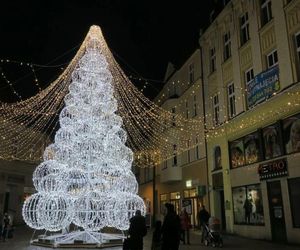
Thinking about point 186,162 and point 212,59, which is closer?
point 212,59

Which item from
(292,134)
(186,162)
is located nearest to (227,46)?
(292,134)

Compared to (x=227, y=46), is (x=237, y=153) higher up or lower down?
lower down

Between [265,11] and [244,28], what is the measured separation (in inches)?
84.3

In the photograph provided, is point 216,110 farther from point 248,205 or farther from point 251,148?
point 248,205

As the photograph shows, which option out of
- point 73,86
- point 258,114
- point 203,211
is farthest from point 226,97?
point 73,86

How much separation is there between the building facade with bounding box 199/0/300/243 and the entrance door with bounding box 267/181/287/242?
0.04 m

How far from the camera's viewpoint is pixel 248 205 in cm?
1888

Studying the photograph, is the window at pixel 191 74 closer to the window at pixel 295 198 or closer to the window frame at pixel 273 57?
the window frame at pixel 273 57

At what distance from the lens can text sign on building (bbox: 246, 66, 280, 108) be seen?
16656mm

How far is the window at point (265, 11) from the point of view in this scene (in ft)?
59.3

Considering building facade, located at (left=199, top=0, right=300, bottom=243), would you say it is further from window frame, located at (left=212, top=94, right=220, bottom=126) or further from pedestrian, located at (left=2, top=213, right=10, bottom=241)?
pedestrian, located at (left=2, top=213, right=10, bottom=241)

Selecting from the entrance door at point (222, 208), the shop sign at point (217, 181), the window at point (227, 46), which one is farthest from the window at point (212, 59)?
the entrance door at point (222, 208)

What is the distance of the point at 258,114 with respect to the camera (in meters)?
18.1

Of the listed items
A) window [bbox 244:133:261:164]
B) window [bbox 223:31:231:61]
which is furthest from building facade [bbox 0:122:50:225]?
window [bbox 244:133:261:164]
